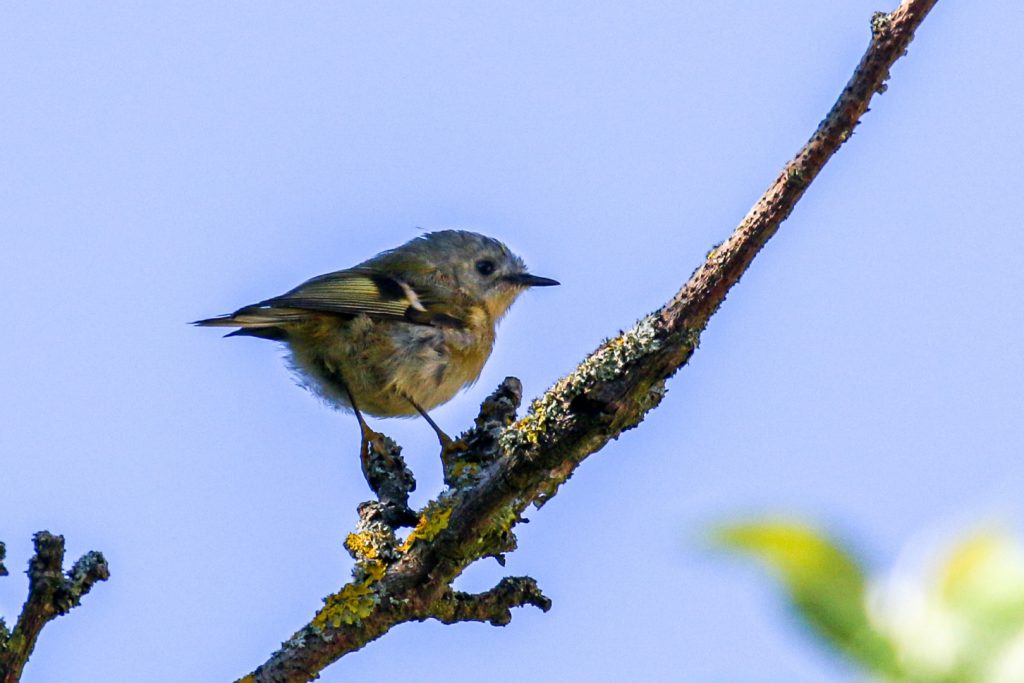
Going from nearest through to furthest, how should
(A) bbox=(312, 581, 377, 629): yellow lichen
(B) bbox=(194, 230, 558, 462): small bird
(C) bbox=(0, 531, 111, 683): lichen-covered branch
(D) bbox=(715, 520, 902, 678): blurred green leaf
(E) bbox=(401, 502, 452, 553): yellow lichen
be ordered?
(D) bbox=(715, 520, 902, 678): blurred green leaf → (C) bbox=(0, 531, 111, 683): lichen-covered branch → (A) bbox=(312, 581, 377, 629): yellow lichen → (E) bbox=(401, 502, 452, 553): yellow lichen → (B) bbox=(194, 230, 558, 462): small bird

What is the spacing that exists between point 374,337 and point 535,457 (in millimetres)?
2701

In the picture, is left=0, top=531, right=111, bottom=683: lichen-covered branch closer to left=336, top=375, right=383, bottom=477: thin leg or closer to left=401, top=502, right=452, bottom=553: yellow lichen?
left=401, top=502, right=452, bottom=553: yellow lichen

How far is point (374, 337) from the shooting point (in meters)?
5.04

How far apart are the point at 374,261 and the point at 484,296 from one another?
631 millimetres

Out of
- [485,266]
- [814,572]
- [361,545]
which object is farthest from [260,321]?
[814,572]

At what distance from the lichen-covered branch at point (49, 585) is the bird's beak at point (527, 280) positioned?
12.8 feet

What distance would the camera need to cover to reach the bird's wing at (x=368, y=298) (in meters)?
4.97

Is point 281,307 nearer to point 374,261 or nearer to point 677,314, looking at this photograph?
point 374,261

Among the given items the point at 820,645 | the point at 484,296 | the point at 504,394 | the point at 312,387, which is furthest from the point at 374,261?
the point at 820,645

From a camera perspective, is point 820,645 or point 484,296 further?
point 484,296

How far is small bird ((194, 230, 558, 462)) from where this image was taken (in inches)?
195

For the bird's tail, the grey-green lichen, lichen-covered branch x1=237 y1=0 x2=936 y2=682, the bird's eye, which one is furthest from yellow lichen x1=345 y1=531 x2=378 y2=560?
the bird's eye

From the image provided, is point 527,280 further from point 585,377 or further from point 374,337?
point 585,377

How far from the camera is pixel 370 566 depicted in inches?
105
